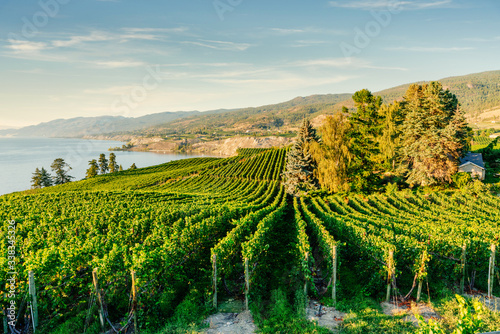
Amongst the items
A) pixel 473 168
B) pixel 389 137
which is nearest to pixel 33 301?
pixel 389 137

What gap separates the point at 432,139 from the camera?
106 feet

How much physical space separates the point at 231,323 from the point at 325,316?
2.82m

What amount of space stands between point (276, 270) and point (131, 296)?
5916mm

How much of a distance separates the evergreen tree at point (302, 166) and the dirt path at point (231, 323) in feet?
105

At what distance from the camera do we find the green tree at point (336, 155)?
33719 mm

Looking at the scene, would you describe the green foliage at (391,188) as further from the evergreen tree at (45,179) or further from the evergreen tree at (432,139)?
the evergreen tree at (45,179)

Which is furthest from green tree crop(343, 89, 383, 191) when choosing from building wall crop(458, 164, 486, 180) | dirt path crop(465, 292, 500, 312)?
dirt path crop(465, 292, 500, 312)

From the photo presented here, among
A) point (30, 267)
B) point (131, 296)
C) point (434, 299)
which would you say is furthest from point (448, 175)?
point (30, 267)

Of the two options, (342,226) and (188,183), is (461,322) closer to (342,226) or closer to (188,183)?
(342,226)

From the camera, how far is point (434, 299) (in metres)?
8.25

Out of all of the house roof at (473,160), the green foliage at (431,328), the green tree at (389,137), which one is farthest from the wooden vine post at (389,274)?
the house roof at (473,160)

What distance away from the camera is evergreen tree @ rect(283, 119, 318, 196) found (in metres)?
38.9

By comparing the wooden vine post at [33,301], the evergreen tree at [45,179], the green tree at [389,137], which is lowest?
the evergreen tree at [45,179]

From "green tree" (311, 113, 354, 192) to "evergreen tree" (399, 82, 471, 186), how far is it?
8.90 meters
